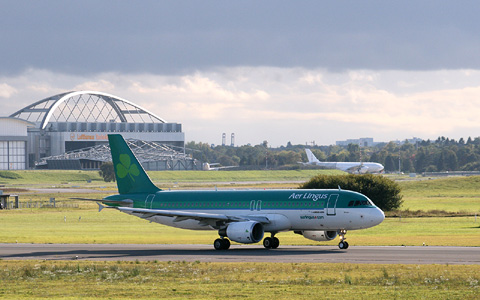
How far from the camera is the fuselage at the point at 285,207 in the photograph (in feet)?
162

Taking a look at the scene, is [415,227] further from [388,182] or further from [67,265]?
[67,265]

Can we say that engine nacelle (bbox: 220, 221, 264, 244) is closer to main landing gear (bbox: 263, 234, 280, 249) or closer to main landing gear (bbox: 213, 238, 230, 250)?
main landing gear (bbox: 213, 238, 230, 250)

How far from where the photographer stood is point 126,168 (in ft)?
195

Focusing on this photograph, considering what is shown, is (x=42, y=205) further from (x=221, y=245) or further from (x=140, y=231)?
(x=221, y=245)

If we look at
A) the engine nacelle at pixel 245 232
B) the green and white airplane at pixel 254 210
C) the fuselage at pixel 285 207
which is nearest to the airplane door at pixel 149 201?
the green and white airplane at pixel 254 210

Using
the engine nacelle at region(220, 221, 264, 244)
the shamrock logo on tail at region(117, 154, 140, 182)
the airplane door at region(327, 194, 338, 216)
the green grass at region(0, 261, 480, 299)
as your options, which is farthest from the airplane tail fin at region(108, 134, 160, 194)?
the green grass at region(0, 261, 480, 299)

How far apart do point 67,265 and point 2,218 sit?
5831 cm

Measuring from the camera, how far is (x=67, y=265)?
41312mm

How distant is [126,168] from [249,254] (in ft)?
51.0

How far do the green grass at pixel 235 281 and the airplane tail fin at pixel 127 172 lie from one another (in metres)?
17.2

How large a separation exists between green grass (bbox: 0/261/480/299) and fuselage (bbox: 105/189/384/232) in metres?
10.3

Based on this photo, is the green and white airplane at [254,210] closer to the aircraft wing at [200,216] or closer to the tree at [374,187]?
the aircraft wing at [200,216]

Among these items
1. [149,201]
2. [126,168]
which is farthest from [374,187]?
[149,201]

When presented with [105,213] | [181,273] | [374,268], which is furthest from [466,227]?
[105,213]
